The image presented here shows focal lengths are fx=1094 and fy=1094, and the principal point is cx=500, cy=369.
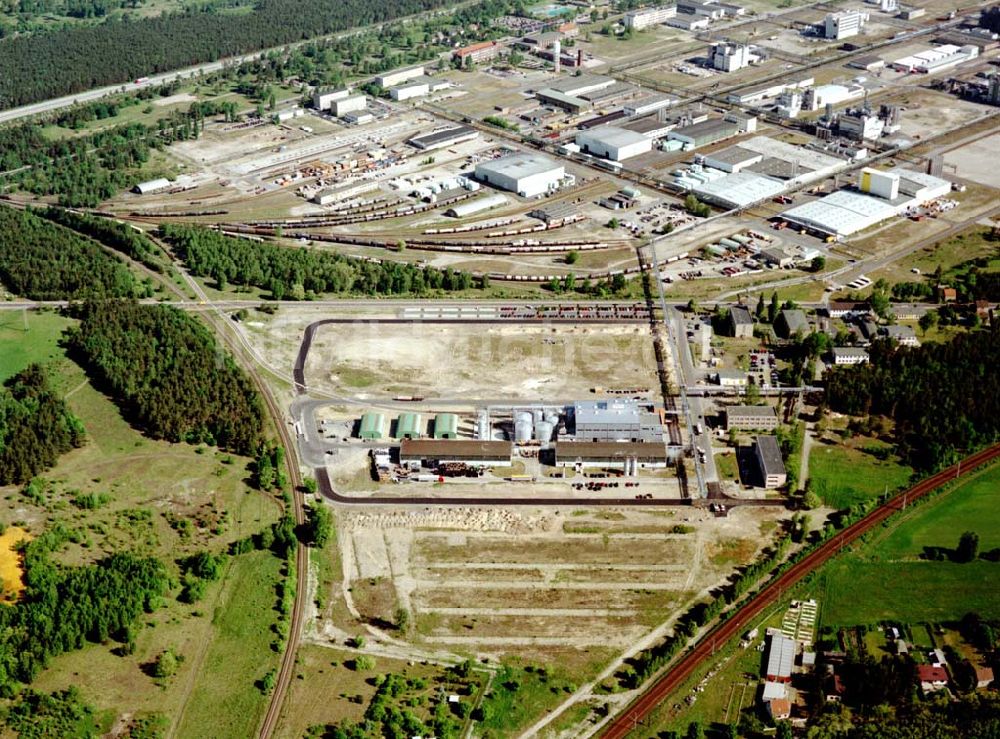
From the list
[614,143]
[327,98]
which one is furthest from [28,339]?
[614,143]

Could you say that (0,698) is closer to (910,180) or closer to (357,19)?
(910,180)

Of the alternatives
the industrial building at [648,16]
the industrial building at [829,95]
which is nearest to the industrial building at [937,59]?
the industrial building at [829,95]

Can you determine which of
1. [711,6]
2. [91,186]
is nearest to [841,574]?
[91,186]

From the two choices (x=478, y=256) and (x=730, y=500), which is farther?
(x=478, y=256)

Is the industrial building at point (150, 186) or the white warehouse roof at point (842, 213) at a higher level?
the industrial building at point (150, 186)

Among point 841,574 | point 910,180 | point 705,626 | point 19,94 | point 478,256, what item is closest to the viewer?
point 705,626

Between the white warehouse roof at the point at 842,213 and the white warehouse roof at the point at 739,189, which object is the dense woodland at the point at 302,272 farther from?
the white warehouse roof at the point at 842,213
